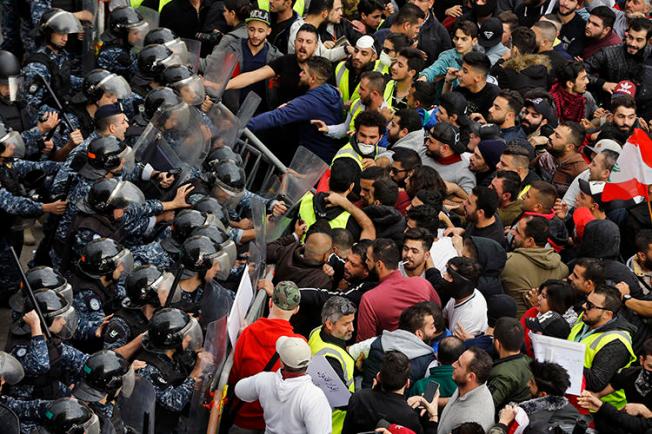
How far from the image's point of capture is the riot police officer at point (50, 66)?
37.0 feet

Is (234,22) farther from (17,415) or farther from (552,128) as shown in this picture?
(17,415)

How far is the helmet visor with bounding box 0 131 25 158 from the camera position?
9.94 meters

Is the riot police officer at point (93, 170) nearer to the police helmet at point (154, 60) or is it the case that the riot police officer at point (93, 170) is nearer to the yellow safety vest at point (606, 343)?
the police helmet at point (154, 60)

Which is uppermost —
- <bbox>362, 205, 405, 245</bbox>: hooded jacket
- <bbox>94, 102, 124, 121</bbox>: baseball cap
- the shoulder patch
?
<bbox>94, 102, 124, 121</bbox>: baseball cap

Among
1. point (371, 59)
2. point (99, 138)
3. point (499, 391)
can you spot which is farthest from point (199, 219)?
point (371, 59)

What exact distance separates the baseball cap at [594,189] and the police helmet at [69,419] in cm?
522

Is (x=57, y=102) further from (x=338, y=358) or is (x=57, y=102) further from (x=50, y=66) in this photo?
(x=338, y=358)

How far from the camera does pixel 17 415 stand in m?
7.62

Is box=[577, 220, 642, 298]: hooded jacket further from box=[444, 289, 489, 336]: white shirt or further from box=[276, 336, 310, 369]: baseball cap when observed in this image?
box=[276, 336, 310, 369]: baseball cap

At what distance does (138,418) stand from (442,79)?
6.38 m

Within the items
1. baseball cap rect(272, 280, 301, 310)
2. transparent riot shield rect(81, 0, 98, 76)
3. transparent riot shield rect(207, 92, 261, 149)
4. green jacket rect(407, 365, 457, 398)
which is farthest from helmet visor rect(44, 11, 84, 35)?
green jacket rect(407, 365, 457, 398)

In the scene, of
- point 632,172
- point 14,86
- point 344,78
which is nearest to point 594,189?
point 632,172

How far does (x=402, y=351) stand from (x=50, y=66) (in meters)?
4.66

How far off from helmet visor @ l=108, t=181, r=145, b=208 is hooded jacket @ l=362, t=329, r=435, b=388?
82.1 inches
